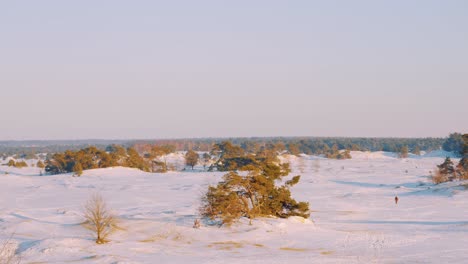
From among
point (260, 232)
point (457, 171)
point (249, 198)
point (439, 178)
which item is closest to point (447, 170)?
point (457, 171)

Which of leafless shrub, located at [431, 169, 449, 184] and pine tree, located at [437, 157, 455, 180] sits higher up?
pine tree, located at [437, 157, 455, 180]

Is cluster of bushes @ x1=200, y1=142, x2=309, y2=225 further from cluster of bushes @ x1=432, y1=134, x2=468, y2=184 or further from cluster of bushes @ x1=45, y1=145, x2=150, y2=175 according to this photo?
cluster of bushes @ x1=45, y1=145, x2=150, y2=175

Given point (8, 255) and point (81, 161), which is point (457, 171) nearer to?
point (81, 161)

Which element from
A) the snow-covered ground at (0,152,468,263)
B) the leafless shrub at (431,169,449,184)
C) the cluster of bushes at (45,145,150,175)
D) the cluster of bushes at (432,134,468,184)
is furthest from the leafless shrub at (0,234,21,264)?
the cluster of bushes at (45,145,150,175)

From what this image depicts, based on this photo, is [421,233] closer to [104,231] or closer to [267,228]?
[267,228]

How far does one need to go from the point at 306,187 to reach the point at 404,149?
80.1 meters

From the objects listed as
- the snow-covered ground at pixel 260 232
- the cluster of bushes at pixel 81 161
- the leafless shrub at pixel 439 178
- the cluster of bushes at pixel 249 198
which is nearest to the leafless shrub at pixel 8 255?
the snow-covered ground at pixel 260 232

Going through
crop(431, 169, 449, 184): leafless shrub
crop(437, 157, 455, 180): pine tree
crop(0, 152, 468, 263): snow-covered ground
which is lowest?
crop(0, 152, 468, 263): snow-covered ground

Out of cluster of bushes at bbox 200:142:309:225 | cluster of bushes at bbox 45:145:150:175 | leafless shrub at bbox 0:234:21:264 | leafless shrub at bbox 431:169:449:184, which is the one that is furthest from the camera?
cluster of bushes at bbox 45:145:150:175

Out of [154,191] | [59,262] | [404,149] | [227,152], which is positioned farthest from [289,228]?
[404,149]

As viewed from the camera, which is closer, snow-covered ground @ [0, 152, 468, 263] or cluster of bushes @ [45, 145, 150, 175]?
snow-covered ground @ [0, 152, 468, 263]

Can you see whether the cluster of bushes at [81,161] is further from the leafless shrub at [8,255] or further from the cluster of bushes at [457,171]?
the leafless shrub at [8,255]

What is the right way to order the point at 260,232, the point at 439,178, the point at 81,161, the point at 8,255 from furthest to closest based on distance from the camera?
the point at 81,161 → the point at 439,178 → the point at 260,232 → the point at 8,255

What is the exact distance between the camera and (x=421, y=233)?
29.4 metres
